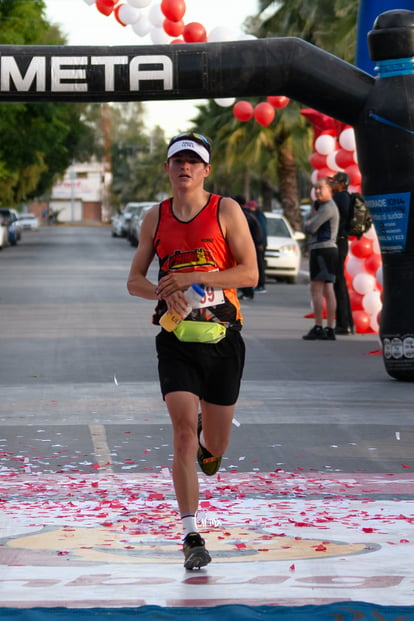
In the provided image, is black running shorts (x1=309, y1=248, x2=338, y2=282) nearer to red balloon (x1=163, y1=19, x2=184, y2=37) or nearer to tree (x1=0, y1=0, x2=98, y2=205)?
red balloon (x1=163, y1=19, x2=184, y2=37)

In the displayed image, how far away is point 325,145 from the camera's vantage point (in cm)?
2022

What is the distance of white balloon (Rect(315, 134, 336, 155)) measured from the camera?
2022 centimetres

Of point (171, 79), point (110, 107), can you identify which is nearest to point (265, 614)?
point (171, 79)

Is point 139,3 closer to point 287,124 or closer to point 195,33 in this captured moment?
point 195,33

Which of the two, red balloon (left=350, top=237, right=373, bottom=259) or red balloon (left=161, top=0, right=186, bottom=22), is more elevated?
red balloon (left=161, top=0, right=186, bottom=22)

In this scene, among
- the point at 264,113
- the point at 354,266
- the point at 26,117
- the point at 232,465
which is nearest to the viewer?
the point at 232,465

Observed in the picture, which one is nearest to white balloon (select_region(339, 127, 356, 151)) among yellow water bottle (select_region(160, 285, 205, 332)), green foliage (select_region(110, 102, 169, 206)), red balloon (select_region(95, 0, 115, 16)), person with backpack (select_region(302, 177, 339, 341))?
person with backpack (select_region(302, 177, 339, 341))

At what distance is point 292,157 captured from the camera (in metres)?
48.7

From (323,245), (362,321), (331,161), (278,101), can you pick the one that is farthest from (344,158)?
(278,101)

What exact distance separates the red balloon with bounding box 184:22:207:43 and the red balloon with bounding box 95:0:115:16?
3.62 feet

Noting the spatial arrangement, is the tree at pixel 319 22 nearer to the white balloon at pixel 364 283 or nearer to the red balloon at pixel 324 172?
the red balloon at pixel 324 172

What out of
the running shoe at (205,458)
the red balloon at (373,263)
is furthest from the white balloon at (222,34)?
the running shoe at (205,458)

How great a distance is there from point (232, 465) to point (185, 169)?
2.85 meters

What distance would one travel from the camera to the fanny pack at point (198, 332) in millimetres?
6004
